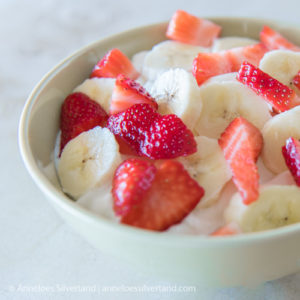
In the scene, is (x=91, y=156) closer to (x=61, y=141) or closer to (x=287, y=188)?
(x=61, y=141)

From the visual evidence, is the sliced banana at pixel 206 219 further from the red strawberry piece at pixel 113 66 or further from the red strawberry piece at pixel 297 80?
the red strawberry piece at pixel 113 66

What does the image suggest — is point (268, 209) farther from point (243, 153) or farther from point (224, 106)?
point (224, 106)

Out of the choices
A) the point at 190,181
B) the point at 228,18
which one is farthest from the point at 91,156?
the point at 228,18

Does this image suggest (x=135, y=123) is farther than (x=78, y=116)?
No

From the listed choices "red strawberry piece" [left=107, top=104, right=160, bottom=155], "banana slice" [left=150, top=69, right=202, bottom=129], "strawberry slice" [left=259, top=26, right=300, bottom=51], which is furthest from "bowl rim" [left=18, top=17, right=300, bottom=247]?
"strawberry slice" [left=259, top=26, right=300, bottom=51]

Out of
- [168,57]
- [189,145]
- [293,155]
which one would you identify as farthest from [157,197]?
[168,57]

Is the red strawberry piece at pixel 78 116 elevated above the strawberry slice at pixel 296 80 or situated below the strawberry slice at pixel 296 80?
below
